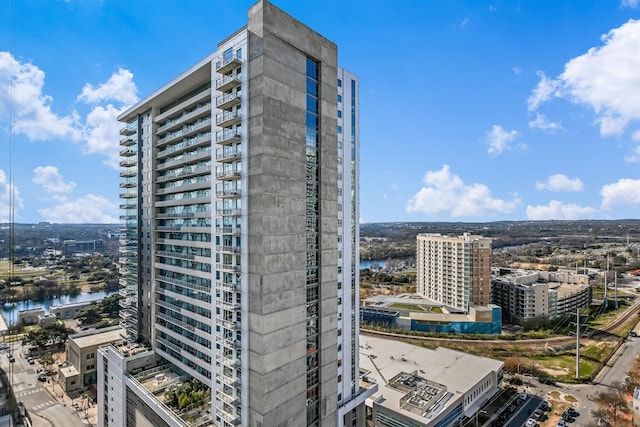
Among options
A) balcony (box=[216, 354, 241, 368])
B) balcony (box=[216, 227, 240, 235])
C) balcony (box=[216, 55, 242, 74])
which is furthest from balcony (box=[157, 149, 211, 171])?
balcony (box=[216, 354, 241, 368])

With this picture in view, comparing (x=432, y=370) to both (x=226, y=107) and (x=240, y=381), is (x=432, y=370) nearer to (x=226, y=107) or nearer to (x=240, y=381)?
(x=240, y=381)

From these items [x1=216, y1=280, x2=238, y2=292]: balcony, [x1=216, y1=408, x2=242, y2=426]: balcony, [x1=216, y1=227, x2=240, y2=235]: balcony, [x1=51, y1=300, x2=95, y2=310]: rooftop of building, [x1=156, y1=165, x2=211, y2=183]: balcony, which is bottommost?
[x1=51, y1=300, x2=95, y2=310]: rooftop of building

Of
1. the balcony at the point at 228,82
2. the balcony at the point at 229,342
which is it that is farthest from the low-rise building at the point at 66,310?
the balcony at the point at 228,82

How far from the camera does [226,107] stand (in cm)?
1866

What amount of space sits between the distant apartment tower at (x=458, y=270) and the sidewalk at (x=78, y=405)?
5186 centimetres

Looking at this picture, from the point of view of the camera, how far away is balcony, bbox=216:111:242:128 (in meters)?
18.0

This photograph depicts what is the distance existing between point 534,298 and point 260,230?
56.0 meters

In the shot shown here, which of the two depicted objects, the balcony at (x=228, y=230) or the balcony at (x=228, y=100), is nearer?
the balcony at (x=228, y=230)

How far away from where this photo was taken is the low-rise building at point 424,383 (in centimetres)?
2669

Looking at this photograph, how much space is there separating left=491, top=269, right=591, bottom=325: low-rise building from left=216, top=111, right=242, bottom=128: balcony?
2231 inches

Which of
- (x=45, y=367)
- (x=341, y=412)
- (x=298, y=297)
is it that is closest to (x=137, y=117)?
(x=298, y=297)

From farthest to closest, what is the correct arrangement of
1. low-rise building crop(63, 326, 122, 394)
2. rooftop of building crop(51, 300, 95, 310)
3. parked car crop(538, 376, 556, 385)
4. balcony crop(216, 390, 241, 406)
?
1. rooftop of building crop(51, 300, 95, 310)
2. parked car crop(538, 376, 556, 385)
3. low-rise building crop(63, 326, 122, 394)
4. balcony crop(216, 390, 241, 406)

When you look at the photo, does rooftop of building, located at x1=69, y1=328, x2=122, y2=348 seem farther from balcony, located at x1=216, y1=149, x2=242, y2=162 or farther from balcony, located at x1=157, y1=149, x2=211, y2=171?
balcony, located at x1=216, y1=149, x2=242, y2=162

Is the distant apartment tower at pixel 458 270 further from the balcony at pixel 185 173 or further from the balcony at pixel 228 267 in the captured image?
the balcony at pixel 228 267
